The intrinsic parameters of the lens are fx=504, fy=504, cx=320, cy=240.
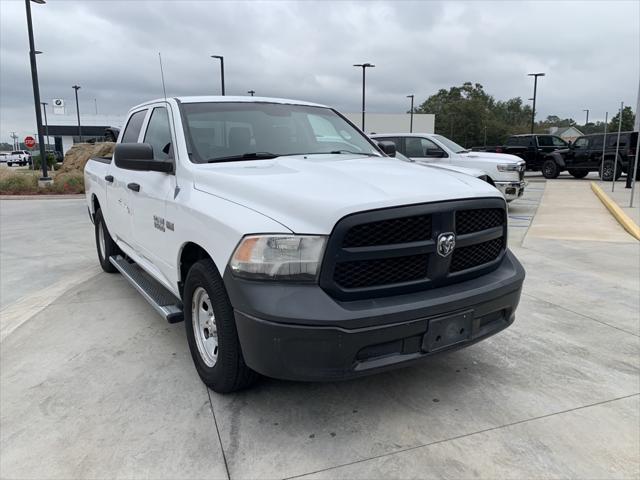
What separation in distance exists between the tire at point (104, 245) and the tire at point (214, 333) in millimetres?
2820

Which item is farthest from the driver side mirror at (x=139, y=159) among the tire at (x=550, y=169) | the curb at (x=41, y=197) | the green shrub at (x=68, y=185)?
the tire at (x=550, y=169)

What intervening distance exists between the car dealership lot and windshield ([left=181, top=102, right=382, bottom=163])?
156 cm

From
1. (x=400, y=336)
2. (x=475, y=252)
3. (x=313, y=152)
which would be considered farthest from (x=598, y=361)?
(x=313, y=152)

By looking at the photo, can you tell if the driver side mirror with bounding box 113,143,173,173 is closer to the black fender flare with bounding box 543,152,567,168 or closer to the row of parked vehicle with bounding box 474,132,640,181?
the row of parked vehicle with bounding box 474,132,640,181

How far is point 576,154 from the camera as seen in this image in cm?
2195

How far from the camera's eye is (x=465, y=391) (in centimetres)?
319

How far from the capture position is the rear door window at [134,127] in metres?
4.72

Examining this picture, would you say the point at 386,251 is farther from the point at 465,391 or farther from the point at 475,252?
the point at 465,391

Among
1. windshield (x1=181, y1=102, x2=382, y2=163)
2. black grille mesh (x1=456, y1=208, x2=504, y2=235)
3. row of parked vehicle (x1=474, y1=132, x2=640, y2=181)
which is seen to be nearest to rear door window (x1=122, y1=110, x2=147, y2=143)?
windshield (x1=181, y1=102, x2=382, y2=163)

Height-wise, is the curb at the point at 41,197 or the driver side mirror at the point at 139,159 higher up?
the driver side mirror at the point at 139,159

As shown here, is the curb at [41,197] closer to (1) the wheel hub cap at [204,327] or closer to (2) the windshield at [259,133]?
(2) the windshield at [259,133]

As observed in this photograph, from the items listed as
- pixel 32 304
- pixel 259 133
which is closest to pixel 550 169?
pixel 259 133

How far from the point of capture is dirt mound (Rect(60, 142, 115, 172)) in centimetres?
2071

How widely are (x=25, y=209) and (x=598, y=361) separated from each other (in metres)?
13.0
